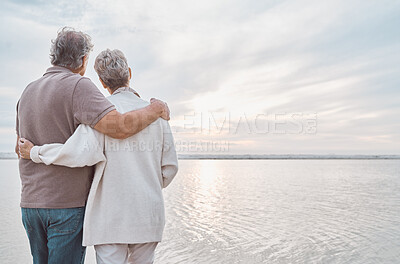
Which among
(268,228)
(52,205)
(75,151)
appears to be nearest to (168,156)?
(75,151)

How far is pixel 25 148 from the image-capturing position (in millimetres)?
1577

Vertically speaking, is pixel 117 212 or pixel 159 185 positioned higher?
pixel 159 185

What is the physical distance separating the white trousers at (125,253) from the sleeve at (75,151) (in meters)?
0.42

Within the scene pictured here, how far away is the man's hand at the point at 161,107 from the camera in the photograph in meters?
1.72

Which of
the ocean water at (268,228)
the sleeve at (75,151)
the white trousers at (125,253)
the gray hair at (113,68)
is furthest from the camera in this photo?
the ocean water at (268,228)

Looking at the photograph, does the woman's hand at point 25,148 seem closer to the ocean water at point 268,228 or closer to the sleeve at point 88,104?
the sleeve at point 88,104

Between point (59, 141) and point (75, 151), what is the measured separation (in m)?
0.14

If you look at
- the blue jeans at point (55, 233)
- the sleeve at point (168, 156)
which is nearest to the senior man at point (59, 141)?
the blue jeans at point (55, 233)

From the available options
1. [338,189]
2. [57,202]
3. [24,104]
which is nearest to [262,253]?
[57,202]

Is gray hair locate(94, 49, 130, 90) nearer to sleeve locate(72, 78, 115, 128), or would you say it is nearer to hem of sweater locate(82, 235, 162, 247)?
sleeve locate(72, 78, 115, 128)

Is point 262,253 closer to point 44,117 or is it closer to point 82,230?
point 82,230

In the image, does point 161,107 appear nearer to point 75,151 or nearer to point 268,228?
point 75,151

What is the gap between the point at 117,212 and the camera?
1627 millimetres

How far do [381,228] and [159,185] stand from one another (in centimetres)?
374
